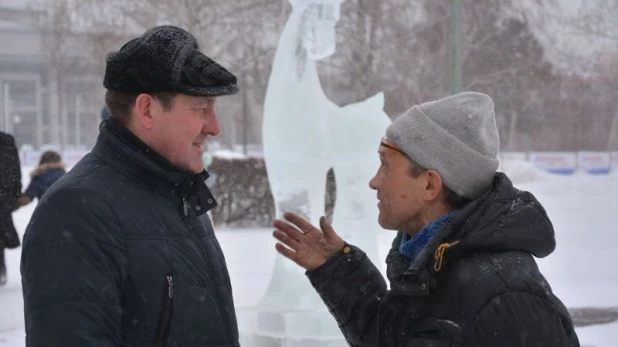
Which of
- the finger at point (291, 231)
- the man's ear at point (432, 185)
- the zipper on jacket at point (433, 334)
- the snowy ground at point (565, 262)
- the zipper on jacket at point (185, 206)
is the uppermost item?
the man's ear at point (432, 185)

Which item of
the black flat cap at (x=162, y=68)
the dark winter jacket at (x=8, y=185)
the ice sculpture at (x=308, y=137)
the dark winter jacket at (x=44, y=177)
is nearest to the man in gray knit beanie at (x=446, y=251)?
the black flat cap at (x=162, y=68)

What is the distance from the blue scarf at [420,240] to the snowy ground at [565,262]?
4.49m

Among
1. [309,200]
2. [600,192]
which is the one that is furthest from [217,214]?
[600,192]

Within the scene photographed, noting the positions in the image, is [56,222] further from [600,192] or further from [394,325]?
[600,192]

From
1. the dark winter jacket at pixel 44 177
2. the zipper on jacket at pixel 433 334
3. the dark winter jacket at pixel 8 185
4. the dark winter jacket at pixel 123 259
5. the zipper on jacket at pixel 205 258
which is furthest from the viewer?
the dark winter jacket at pixel 44 177

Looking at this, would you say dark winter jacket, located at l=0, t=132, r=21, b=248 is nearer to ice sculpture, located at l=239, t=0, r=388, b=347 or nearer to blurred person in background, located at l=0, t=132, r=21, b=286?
blurred person in background, located at l=0, t=132, r=21, b=286

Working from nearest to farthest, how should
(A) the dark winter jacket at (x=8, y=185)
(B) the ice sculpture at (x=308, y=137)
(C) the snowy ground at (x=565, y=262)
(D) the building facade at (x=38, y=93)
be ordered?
(B) the ice sculpture at (x=308, y=137) < (C) the snowy ground at (x=565, y=262) < (A) the dark winter jacket at (x=8, y=185) < (D) the building facade at (x=38, y=93)

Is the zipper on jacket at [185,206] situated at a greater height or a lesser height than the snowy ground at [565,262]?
greater

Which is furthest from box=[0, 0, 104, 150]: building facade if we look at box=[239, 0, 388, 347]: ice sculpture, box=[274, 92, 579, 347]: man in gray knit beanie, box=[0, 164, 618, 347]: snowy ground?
box=[274, 92, 579, 347]: man in gray knit beanie

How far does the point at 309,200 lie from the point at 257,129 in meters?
13.4

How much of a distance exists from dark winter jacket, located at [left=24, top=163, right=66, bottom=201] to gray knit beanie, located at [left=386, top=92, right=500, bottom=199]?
261 inches

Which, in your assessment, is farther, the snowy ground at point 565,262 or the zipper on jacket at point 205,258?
the snowy ground at point 565,262

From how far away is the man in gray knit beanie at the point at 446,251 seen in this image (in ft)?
5.25

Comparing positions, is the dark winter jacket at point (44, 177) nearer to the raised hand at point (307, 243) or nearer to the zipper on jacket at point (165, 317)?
the raised hand at point (307, 243)
